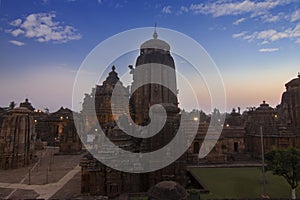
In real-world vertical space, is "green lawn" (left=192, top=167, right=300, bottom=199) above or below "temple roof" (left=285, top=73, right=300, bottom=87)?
below

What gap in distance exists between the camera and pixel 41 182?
21656mm

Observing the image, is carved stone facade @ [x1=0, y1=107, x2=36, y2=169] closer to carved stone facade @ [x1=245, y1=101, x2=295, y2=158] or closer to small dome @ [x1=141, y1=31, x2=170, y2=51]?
small dome @ [x1=141, y1=31, x2=170, y2=51]

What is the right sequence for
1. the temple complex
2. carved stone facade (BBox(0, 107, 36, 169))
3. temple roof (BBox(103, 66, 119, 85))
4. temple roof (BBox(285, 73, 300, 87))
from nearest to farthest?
1. the temple complex
2. carved stone facade (BBox(0, 107, 36, 169))
3. temple roof (BBox(285, 73, 300, 87))
4. temple roof (BBox(103, 66, 119, 85))

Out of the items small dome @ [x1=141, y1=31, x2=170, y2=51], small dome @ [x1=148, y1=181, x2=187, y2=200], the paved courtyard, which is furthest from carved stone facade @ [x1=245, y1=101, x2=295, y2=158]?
the paved courtyard

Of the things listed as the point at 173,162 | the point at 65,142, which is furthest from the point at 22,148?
the point at 173,162

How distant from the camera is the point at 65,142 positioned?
134ft

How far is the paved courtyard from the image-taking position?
59.3 ft

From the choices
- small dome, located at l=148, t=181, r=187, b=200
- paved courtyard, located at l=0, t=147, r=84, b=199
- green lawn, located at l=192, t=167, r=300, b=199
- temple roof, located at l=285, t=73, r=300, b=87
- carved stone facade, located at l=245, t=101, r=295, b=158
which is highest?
temple roof, located at l=285, t=73, r=300, b=87

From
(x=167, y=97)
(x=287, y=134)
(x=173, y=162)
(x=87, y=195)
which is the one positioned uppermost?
(x=167, y=97)

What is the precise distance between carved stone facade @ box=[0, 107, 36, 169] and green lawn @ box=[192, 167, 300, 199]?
22.4 metres

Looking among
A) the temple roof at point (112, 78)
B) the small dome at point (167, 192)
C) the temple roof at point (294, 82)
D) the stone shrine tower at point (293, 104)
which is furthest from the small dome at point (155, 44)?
the small dome at point (167, 192)

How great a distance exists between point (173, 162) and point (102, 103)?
1259 inches

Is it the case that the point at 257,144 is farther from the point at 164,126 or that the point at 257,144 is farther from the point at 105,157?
the point at 105,157

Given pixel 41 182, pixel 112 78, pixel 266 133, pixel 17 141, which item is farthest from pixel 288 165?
pixel 112 78
